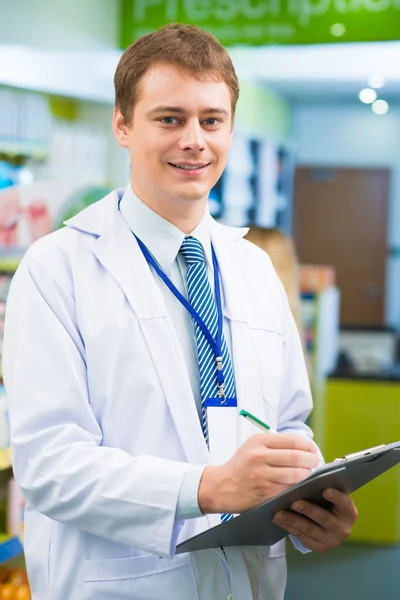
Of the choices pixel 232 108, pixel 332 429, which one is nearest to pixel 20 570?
pixel 232 108

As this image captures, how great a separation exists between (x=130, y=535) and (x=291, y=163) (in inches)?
456

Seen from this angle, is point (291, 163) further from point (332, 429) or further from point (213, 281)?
point (213, 281)

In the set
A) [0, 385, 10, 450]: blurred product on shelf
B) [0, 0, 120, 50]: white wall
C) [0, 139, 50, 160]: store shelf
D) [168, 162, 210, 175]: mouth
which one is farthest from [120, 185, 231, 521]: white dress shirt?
[0, 139, 50, 160]: store shelf

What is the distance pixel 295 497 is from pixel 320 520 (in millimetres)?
155

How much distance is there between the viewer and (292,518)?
154cm

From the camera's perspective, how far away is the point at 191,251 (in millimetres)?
1741

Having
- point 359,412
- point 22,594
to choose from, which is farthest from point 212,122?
point 359,412

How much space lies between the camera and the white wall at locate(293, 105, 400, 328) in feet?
39.4

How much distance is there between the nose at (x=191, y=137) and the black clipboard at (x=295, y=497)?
0.60 metres

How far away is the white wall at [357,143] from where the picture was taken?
12023 mm

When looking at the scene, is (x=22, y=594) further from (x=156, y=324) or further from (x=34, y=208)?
(x=156, y=324)

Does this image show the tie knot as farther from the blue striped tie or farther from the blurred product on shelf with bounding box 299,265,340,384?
the blurred product on shelf with bounding box 299,265,340,384

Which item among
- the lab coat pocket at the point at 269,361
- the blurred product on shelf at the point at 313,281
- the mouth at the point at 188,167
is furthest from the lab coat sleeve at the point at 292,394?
the blurred product on shelf at the point at 313,281

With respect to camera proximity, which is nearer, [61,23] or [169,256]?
[169,256]
